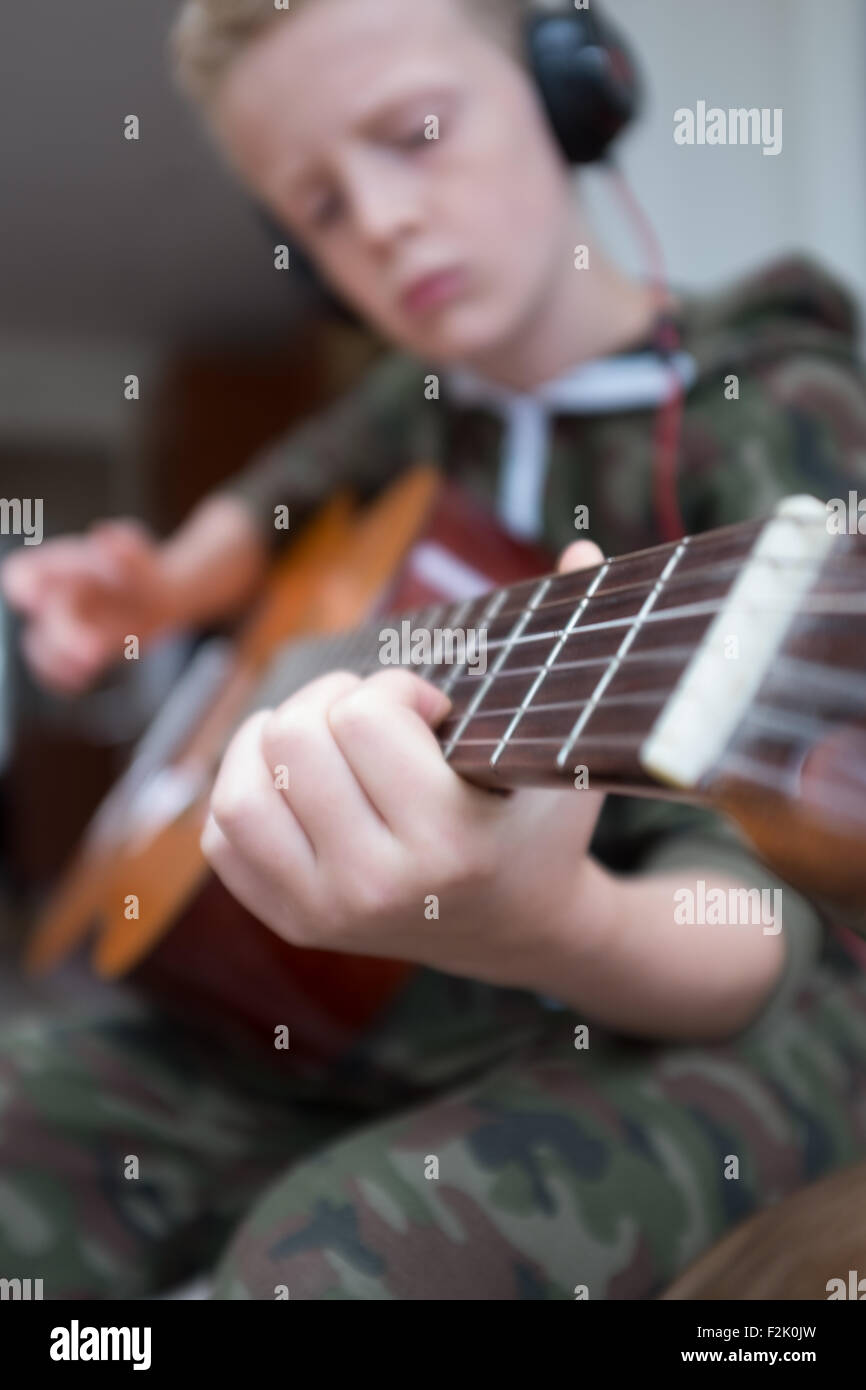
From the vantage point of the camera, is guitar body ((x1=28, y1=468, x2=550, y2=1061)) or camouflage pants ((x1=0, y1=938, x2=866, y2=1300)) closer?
camouflage pants ((x1=0, y1=938, x2=866, y2=1300))

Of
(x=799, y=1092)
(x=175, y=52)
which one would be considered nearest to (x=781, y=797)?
(x=799, y=1092)

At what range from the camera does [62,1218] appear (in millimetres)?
573

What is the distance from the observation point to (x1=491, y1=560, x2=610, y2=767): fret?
0.30 meters

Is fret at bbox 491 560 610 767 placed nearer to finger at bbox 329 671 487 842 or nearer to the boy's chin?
finger at bbox 329 671 487 842

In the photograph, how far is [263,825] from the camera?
0.37 meters

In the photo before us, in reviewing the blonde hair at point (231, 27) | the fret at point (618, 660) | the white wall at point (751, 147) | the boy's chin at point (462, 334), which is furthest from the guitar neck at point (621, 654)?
the white wall at point (751, 147)

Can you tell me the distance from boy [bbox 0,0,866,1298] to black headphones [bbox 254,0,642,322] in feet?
0.05

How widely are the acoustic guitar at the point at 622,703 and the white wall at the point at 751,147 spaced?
2.36ft

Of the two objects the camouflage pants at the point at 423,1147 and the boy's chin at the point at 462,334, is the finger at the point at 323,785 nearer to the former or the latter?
the camouflage pants at the point at 423,1147

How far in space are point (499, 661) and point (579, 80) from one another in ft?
1.33

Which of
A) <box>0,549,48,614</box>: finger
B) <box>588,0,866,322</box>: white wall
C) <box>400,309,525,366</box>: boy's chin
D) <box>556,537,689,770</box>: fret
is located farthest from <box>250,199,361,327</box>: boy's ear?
<box>556,537,689,770</box>: fret

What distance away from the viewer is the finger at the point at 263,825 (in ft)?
1.21
